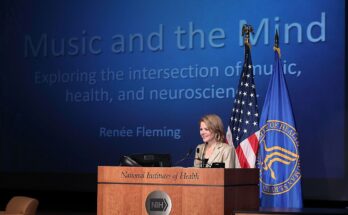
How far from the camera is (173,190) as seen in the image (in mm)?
4691

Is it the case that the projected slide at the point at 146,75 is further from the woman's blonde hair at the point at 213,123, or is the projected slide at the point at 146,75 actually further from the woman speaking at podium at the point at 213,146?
the woman's blonde hair at the point at 213,123

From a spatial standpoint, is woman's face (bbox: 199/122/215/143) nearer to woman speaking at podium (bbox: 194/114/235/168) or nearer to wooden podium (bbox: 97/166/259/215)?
woman speaking at podium (bbox: 194/114/235/168)

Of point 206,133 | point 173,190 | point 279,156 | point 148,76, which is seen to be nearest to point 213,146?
point 206,133

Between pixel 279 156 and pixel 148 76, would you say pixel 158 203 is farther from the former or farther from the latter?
pixel 148 76

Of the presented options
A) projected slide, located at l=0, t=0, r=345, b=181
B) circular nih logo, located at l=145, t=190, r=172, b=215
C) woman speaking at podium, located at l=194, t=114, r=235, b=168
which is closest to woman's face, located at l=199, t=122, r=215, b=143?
woman speaking at podium, located at l=194, t=114, r=235, b=168

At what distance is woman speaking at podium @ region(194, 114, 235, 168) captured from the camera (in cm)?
560

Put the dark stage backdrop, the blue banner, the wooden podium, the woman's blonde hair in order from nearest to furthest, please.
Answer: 1. the wooden podium
2. the woman's blonde hair
3. the blue banner
4. the dark stage backdrop

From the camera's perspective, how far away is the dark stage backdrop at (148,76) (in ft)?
24.9

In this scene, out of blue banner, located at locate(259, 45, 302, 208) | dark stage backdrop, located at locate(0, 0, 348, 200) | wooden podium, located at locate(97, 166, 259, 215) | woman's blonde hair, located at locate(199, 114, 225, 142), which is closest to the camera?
wooden podium, located at locate(97, 166, 259, 215)

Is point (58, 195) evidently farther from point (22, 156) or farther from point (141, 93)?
point (141, 93)

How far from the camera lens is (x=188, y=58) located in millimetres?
8336

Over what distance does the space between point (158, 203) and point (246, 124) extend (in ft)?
8.13

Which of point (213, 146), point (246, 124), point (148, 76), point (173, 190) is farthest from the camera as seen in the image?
point (148, 76)

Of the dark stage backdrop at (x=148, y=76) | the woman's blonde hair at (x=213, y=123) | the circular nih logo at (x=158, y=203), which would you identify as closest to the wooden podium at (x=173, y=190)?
the circular nih logo at (x=158, y=203)
